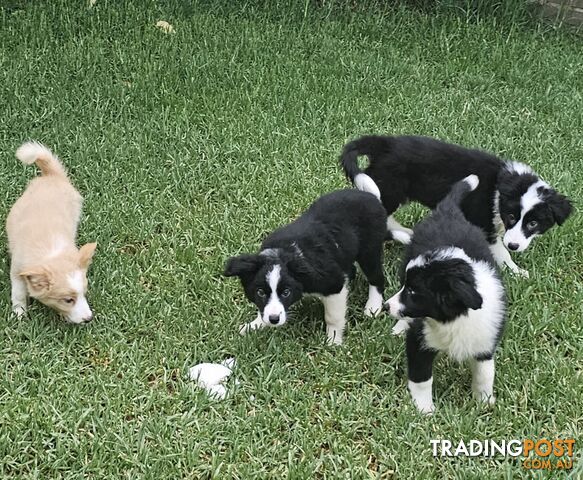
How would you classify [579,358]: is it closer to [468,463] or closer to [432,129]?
[468,463]

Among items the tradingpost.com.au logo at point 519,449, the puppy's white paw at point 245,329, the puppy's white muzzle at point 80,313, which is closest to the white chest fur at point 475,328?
the tradingpost.com.au logo at point 519,449

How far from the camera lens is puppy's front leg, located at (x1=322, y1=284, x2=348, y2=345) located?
13.0 feet

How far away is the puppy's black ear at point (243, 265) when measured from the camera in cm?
362

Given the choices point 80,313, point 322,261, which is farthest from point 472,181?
point 80,313

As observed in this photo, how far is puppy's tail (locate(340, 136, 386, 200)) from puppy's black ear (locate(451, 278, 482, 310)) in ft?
4.11

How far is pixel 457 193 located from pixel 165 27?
437 cm

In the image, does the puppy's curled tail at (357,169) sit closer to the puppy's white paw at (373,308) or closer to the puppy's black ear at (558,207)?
the puppy's white paw at (373,308)

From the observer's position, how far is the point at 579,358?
3.93 meters

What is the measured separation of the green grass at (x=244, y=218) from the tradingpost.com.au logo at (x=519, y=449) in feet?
0.18

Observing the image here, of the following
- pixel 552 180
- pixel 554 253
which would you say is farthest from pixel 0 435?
pixel 552 180

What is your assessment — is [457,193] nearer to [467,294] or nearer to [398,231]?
[398,231]

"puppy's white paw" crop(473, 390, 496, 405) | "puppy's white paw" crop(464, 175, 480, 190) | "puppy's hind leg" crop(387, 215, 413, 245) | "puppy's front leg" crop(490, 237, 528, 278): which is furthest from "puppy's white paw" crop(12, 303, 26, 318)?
"puppy's front leg" crop(490, 237, 528, 278)

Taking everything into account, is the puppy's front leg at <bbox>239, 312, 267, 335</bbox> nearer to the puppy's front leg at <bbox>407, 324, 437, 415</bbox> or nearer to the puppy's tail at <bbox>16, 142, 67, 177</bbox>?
the puppy's front leg at <bbox>407, 324, 437, 415</bbox>

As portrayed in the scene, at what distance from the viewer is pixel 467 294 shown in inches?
122
